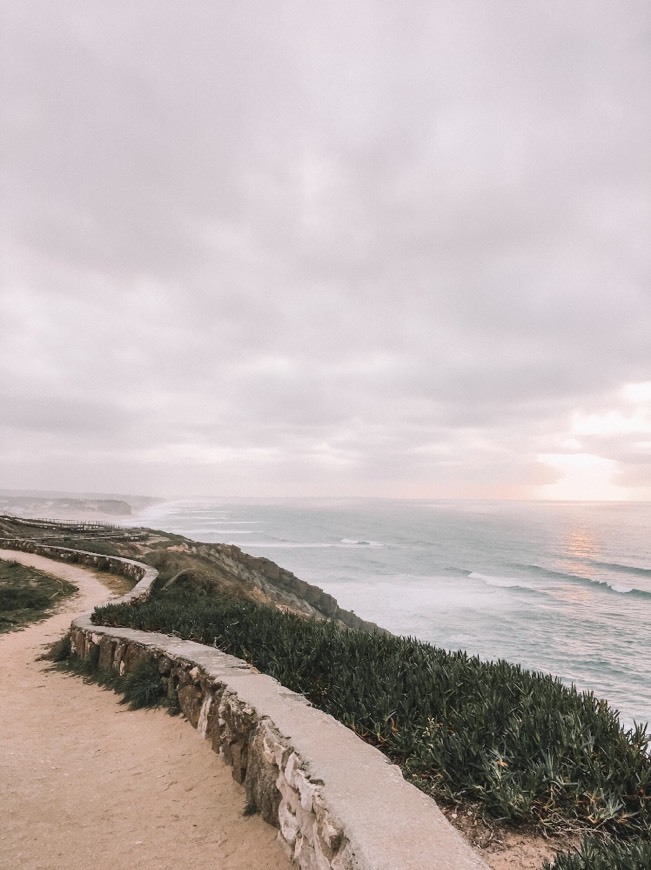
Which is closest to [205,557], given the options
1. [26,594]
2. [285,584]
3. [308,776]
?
[285,584]

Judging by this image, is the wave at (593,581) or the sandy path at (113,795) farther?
the wave at (593,581)

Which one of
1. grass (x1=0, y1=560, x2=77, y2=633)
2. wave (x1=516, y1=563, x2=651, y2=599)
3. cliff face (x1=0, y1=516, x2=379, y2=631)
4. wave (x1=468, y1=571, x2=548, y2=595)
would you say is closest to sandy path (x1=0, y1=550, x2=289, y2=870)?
grass (x1=0, y1=560, x2=77, y2=633)

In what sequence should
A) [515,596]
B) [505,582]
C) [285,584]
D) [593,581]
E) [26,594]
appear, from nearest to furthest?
[26,594] < [285,584] < [515,596] < [593,581] < [505,582]

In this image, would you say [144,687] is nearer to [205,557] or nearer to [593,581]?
[205,557]

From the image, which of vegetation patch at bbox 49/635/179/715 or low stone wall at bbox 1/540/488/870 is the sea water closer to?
low stone wall at bbox 1/540/488/870

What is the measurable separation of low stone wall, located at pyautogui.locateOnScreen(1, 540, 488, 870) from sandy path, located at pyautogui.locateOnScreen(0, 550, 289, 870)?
21 centimetres

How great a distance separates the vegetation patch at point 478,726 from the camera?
3.05 metres

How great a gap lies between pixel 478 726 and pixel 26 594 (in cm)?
1282

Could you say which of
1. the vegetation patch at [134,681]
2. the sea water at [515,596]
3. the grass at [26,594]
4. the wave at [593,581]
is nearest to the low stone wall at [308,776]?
the vegetation patch at [134,681]

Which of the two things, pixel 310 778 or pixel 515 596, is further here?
pixel 515 596

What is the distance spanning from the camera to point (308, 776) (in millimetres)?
3150

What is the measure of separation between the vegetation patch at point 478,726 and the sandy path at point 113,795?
1163mm

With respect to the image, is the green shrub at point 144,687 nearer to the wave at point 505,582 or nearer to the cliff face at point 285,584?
the cliff face at point 285,584

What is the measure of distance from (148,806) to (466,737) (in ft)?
9.16
